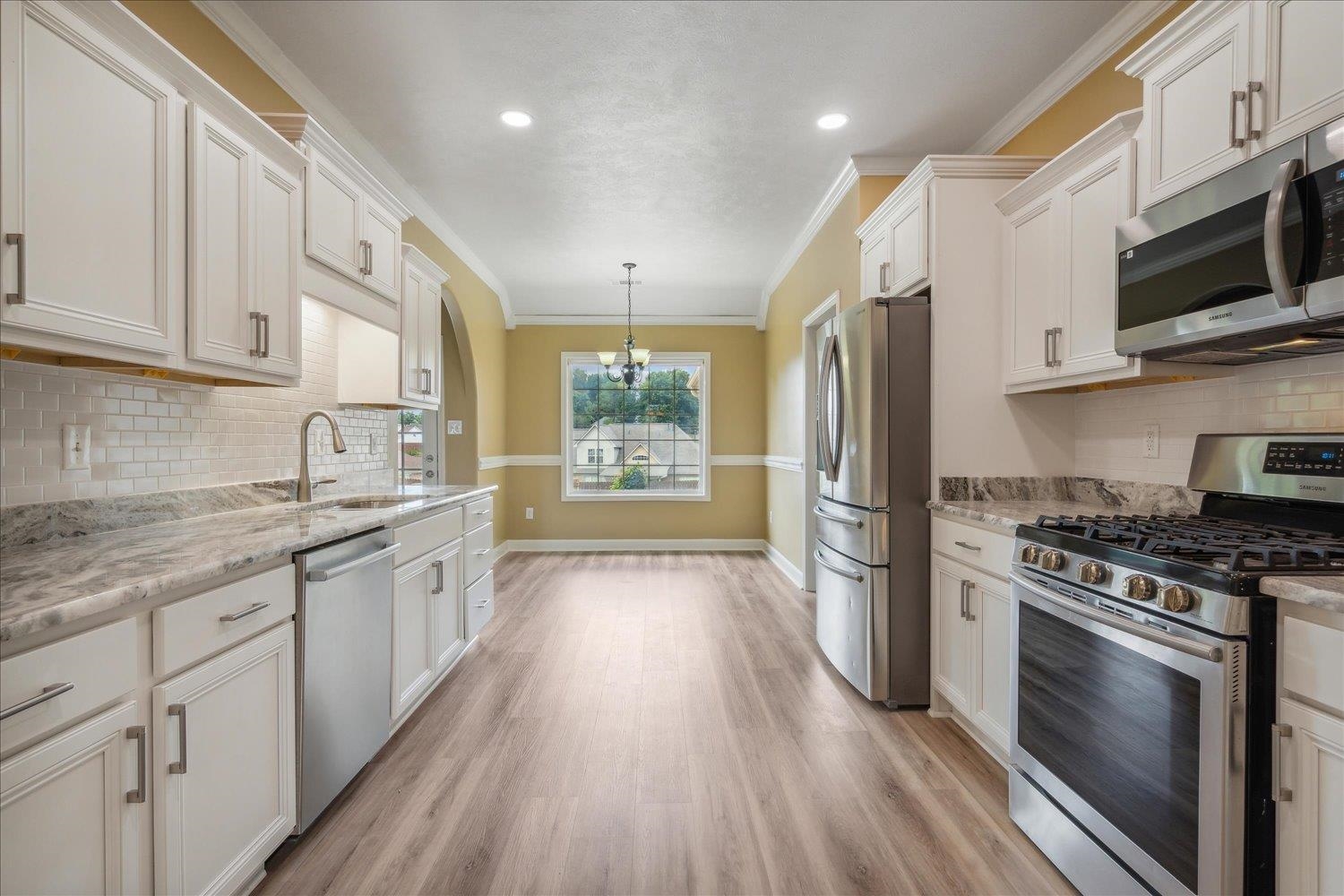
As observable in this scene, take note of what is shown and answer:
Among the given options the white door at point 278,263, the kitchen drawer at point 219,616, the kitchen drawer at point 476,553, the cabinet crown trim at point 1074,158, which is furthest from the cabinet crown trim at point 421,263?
the cabinet crown trim at point 1074,158

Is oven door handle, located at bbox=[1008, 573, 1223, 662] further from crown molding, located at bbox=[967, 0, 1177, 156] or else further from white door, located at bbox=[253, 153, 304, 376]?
white door, located at bbox=[253, 153, 304, 376]

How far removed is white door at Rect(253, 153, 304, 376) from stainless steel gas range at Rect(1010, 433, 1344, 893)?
2547 millimetres

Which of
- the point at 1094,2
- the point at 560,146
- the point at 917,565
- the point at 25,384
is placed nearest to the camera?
the point at 25,384

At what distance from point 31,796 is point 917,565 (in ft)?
9.05

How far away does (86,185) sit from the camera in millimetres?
1405

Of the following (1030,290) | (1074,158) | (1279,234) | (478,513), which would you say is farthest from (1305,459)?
(478,513)

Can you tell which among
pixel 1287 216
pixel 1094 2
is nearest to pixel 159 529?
pixel 1287 216

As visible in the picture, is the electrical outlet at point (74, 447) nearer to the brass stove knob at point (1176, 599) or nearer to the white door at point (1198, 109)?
the brass stove knob at point (1176, 599)

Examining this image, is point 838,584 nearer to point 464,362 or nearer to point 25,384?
point 25,384

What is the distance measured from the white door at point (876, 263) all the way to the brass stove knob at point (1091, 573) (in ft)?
6.24

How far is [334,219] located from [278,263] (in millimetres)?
450

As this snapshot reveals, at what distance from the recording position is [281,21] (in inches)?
93.4

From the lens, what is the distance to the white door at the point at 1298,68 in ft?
4.51

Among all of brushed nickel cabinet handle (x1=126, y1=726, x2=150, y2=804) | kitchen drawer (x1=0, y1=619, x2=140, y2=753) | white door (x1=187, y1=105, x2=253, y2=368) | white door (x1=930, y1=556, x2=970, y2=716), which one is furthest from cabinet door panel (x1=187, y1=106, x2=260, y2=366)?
white door (x1=930, y1=556, x2=970, y2=716)
